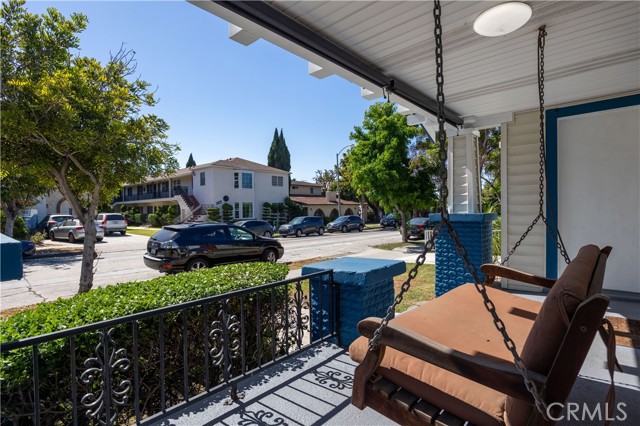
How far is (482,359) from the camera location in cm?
128

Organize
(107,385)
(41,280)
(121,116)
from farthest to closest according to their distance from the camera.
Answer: (41,280), (121,116), (107,385)

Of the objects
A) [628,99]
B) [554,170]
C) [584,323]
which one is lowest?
[584,323]

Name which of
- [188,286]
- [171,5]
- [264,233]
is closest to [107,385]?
[188,286]

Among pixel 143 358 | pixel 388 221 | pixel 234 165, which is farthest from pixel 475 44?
pixel 388 221

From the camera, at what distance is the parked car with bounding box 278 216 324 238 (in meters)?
22.4

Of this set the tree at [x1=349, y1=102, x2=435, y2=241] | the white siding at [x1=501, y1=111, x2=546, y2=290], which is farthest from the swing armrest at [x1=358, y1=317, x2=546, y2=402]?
the tree at [x1=349, y1=102, x2=435, y2=241]

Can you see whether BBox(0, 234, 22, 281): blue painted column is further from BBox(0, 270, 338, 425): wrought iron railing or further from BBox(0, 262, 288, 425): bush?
BBox(0, 262, 288, 425): bush

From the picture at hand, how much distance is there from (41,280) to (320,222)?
16493 millimetres

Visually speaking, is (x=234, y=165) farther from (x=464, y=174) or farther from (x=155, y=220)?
(x=464, y=174)

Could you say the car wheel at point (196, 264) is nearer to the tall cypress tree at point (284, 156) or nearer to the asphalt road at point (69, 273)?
the asphalt road at point (69, 273)

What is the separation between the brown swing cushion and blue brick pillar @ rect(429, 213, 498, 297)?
2.85 m

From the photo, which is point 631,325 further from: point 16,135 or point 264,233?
point 264,233

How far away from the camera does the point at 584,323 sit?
3.45 ft

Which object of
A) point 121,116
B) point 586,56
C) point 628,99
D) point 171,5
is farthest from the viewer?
point 121,116
